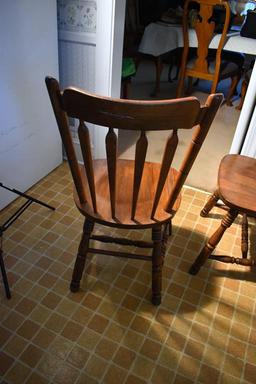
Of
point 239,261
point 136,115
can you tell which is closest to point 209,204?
point 239,261

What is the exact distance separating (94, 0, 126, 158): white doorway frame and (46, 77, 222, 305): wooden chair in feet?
2.20

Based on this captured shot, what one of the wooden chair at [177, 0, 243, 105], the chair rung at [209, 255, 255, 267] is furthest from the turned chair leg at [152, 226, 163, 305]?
the wooden chair at [177, 0, 243, 105]

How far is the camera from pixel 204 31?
2.63 meters

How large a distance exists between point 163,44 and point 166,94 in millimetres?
560

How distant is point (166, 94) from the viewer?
132 inches

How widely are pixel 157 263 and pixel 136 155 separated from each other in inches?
20.4

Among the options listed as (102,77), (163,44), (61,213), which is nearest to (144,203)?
(61,213)

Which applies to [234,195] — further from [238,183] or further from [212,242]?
[212,242]

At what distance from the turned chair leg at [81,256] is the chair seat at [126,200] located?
107 millimetres

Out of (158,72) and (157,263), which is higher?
(158,72)

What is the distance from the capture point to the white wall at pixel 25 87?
135 centimetres

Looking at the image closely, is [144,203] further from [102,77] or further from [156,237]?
[102,77]

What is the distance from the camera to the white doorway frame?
58.2 inches

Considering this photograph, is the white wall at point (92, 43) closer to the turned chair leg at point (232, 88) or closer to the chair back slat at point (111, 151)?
the chair back slat at point (111, 151)
